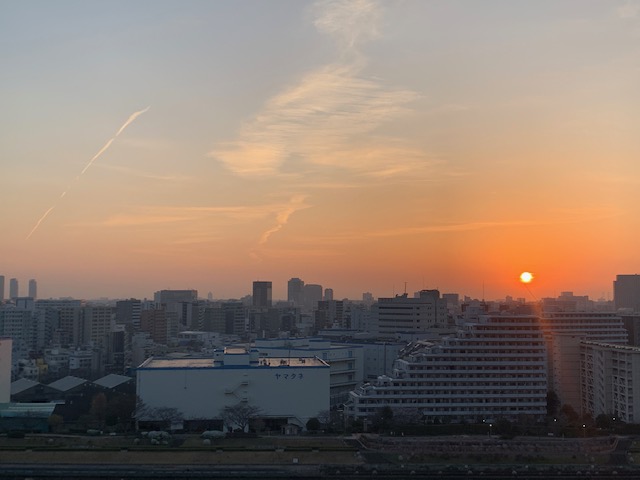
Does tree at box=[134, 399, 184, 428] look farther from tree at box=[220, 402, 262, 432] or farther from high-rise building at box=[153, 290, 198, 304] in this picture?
high-rise building at box=[153, 290, 198, 304]

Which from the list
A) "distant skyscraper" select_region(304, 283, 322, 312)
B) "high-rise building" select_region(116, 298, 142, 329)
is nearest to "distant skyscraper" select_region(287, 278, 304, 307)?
"distant skyscraper" select_region(304, 283, 322, 312)

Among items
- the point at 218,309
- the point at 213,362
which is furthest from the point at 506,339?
the point at 218,309

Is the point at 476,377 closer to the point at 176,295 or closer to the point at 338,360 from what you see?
the point at 338,360

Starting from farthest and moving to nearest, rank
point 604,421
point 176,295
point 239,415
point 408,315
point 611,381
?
point 176,295 → point 408,315 → point 611,381 → point 239,415 → point 604,421

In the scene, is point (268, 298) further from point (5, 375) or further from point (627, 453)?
point (627, 453)

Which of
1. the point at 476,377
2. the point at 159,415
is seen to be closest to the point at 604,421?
the point at 476,377

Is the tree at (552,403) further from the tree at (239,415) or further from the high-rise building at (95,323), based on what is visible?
the high-rise building at (95,323)
